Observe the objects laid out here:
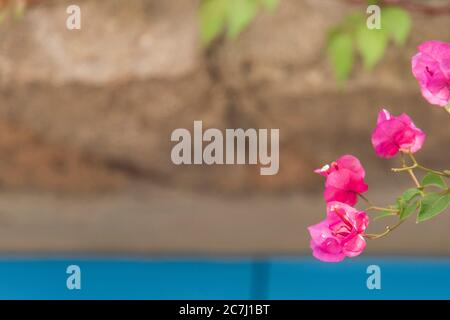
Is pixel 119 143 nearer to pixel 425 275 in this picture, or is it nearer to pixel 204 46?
pixel 204 46

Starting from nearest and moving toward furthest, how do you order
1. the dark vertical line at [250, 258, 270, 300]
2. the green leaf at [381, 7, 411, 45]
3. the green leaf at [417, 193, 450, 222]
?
the green leaf at [417, 193, 450, 222], the green leaf at [381, 7, 411, 45], the dark vertical line at [250, 258, 270, 300]

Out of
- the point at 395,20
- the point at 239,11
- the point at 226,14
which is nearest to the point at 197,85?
the point at 226,14

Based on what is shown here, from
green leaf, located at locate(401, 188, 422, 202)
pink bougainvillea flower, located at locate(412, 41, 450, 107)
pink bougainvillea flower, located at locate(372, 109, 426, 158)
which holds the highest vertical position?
Answer: pink bougainvillea flower, located at locate(412, 41, 450, 107)

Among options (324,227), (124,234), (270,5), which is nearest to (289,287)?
(124,234)

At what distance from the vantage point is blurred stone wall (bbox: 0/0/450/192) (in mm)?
2477

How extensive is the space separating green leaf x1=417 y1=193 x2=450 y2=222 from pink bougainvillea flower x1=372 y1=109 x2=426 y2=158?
0.17ft

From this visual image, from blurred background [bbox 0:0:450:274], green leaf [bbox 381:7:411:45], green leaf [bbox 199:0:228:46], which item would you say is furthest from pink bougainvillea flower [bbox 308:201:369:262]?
blurred background [bbox 0:0:450:274]

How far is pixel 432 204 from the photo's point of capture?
66cm

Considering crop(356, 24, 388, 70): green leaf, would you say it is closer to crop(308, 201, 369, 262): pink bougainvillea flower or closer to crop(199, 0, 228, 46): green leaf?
crop(199, 0, 228, 46): green leaf

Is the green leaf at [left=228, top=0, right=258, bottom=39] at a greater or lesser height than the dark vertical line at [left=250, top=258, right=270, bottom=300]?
greater

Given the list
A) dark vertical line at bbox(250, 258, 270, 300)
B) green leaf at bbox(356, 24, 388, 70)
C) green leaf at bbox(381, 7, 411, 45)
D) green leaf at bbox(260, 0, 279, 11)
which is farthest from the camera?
green leaf at bbox(260, 0, 279, 11)

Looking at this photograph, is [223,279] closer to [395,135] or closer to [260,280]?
[260,280]

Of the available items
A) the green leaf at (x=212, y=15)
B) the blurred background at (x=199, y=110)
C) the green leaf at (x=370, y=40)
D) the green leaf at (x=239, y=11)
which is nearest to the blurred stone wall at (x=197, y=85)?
the blurred background at (x=199, y=110)

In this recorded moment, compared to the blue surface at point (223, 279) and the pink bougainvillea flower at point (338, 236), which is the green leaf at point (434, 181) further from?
the blue surface at point (223, 279)
